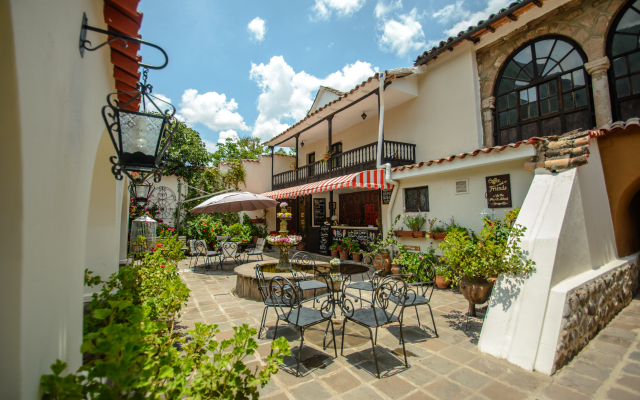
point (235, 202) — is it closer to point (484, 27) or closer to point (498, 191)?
point (498, 191)

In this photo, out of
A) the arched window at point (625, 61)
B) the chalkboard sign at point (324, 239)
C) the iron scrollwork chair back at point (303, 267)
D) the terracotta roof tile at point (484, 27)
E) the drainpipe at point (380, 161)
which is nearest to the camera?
the iron scrollwork chair back at point (303, 267)

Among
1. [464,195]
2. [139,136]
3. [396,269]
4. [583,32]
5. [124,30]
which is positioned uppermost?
[583,32]

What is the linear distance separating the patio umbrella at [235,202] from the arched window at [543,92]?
7228 millimetres

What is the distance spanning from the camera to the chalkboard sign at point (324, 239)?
12.2 m

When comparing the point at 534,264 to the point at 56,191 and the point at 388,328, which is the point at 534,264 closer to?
the point at 388,328

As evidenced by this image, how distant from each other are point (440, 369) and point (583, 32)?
26.8 ft

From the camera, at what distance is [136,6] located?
89.2 inches

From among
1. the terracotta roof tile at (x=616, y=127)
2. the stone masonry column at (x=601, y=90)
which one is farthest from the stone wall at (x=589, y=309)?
the stone masonry column at (x=601, y=90)

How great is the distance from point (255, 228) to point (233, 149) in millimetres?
19436

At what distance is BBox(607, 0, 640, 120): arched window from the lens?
19.9ft

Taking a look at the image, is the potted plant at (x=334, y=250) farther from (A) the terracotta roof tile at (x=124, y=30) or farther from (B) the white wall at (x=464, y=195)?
(A) the terracotta roof tile at (x=124, y=30)

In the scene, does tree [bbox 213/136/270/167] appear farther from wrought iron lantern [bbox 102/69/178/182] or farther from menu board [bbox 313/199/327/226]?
wrought iron lantern [bbox 102/69/178/182]

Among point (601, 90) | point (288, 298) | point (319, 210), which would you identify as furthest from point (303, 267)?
point (601, 90)

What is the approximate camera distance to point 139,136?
7.74ft
